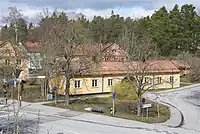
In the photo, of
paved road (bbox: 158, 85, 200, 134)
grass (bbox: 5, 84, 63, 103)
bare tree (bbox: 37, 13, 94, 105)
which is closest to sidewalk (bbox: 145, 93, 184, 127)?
paved road (bbox: 158, 85, 200, 134)

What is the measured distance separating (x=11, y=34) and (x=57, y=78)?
99.3 ft

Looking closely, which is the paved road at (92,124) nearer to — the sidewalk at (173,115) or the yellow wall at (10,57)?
the sidewalk at (173,115)

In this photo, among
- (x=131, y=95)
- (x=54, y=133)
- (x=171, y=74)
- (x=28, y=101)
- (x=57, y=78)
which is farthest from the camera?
(x=171, y=74)

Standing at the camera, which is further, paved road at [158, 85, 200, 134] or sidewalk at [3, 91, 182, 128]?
paved road at [158, 85, 200, 134]

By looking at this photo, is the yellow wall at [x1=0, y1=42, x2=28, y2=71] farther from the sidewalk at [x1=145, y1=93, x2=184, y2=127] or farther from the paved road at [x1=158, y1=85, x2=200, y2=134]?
the paved road at [x1=158, y1=85, x2=200, y2=134]

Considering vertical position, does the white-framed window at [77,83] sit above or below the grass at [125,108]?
above

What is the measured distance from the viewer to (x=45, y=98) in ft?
112

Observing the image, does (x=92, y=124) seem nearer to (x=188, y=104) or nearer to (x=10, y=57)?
(x=188, y=104)

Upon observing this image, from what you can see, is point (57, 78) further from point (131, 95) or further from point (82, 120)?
point (82, 120)

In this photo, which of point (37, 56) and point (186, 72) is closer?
point (37, 56)

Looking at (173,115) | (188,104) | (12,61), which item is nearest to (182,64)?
(188,104)

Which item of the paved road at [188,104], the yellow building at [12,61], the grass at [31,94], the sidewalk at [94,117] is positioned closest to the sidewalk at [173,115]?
the sidewalk at [94,117]

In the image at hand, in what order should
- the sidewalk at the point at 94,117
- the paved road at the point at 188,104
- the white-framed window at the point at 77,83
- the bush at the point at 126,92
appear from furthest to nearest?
the white-framed window at the point at 77,83, the bush at the point at 126,92, the paved road at the point at 188,104, the sidewalk at the point at 94,117

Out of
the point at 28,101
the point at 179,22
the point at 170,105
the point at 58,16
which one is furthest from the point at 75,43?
the point at 179,22
